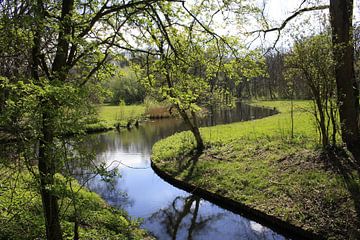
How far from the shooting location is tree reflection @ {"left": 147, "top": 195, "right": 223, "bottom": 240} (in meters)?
11.0

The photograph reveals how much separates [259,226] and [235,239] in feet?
2.68

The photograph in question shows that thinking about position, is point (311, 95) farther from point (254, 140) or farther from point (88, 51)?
point (88, 51)

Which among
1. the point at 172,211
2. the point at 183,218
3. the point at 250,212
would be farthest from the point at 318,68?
the point at 172,211

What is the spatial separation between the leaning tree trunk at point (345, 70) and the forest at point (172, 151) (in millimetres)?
34

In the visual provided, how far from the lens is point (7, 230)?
21.7 ft

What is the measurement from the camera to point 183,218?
12.1 meters

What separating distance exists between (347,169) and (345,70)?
10.4ft

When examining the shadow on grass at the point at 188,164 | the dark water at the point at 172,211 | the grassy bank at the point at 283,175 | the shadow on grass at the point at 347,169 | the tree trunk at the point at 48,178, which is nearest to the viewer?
the tree trunk at the point at 48,178

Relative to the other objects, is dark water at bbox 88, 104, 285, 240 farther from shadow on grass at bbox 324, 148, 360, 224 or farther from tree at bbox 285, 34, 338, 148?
tree at bbox 285, 34, 338, 148

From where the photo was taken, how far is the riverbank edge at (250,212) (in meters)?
8.99

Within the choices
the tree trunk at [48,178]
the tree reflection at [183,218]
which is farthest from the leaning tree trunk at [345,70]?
the tree trunk at [48,178]

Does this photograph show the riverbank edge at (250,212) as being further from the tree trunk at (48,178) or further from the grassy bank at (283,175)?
the tree trunk at (48,178)

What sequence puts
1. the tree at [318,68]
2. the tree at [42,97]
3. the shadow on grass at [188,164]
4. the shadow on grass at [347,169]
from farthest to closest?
1. the shadow on grass at [188,164]
2. the tree at [318,68]
3. the shadow on grass at [347,169]
4. the tree at [42,97]

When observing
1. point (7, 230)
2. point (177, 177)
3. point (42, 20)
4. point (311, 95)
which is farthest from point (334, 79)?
point (7, 230)
